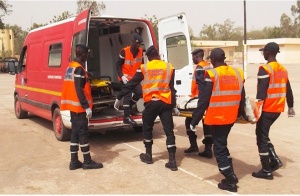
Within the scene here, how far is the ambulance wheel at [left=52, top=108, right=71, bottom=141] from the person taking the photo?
7715 millimetres

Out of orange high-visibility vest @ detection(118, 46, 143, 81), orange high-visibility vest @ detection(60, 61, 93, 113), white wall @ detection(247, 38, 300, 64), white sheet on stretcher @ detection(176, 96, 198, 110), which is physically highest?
white wall @ detection(247, 38, 300, 64)

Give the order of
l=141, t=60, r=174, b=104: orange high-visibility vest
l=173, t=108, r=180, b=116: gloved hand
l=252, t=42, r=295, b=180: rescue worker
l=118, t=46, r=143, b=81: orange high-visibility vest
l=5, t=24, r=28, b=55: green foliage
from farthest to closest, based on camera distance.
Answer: l=5, t=24, r=28, b=55: green foliage
l=118, t=46, r=143, b=81: orange high-visibility vest
l=173, t=108, r=180, b=116: gloved hand
l=141, t=60, r=174, b=104: orange high-visibility vest
l=252, t=42, r=295, b=180: rescue worker

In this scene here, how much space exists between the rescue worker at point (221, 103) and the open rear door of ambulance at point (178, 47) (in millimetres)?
2720

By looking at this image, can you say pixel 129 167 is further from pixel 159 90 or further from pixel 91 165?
pixel 159 90

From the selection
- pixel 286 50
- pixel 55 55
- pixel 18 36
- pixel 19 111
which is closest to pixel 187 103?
pixel 55 55

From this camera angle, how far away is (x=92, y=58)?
9977 mm

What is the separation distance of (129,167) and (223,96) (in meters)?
2.01

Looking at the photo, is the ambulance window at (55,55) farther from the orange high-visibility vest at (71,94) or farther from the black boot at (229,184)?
the black boot at (229,184)

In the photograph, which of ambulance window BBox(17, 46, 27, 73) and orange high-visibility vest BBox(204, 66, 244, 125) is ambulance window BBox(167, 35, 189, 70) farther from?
ambulance window BBox(17, 46, 27, 73)

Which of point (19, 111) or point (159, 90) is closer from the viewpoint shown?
point (159, 90)

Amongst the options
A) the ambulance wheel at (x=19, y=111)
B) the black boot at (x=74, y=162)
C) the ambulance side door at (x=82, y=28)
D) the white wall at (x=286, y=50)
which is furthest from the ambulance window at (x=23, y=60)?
the white wall at (x=286, y=50)

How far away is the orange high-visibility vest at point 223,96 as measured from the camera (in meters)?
4.72

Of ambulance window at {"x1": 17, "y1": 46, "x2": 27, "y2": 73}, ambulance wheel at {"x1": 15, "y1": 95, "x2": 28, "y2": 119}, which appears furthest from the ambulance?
ambulance wheel at {"x1": 15, "y1": 95, "x2": 28, "y2": 119}

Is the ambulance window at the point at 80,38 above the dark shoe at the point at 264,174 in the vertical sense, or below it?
above
